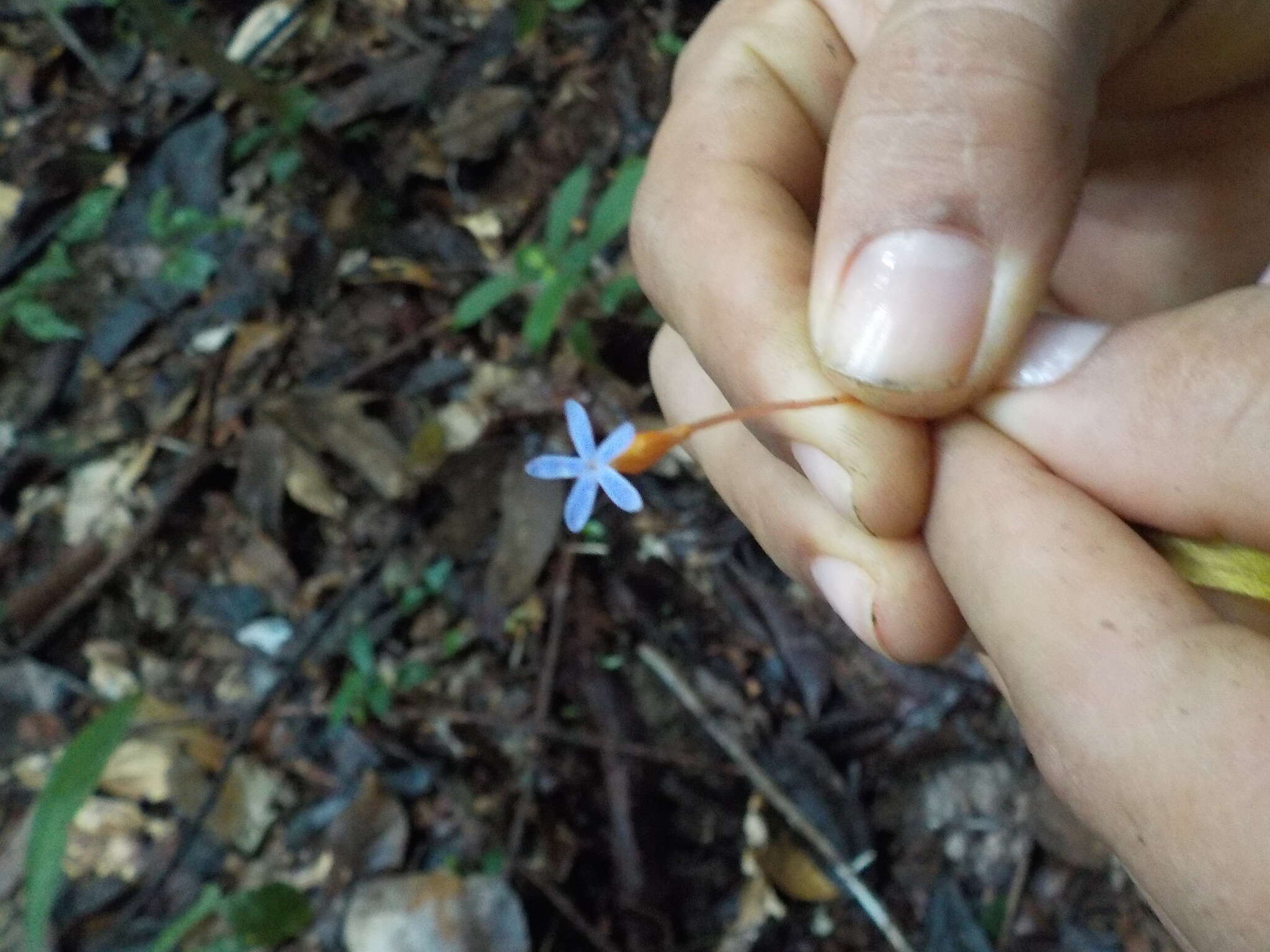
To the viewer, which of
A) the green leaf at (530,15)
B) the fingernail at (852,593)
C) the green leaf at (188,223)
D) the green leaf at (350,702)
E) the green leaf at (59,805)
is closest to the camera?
the fingernail at (852,593)

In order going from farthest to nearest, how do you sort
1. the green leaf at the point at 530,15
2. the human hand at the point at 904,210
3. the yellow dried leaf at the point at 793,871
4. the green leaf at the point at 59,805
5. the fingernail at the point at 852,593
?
1. the green leaf at the point at 530,15
2. the yellow dried leaf at the point at 793,871
3. the green leaf at the point at 59,805
4. the fingernail at the point at 852,593
5. the human hand at the point at 904,210

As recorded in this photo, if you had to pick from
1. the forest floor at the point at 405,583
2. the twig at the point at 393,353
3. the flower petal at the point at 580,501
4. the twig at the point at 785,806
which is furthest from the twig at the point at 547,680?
the flower petal at the point at 580,501

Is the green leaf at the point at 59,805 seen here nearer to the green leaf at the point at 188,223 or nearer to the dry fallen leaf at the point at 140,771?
the dry fallen leaf at the point at 140,771

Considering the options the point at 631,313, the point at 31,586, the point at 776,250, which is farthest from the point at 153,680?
the point at 776,250

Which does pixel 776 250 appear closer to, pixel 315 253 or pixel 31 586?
pixel 315 253

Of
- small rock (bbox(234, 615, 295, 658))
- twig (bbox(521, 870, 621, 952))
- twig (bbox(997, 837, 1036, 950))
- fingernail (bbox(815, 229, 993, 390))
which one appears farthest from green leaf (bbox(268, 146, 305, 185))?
twig (bbox(997, 837, 1036, 950))

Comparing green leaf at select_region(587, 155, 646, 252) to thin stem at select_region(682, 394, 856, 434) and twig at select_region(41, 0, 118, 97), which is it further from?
twig at select_region(41, 0, 118, 97)

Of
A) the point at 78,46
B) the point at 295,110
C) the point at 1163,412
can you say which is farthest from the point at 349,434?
the point at 78,46
